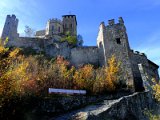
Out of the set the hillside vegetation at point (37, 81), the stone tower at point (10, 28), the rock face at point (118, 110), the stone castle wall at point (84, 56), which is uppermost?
the stone tower at point (10, 28)

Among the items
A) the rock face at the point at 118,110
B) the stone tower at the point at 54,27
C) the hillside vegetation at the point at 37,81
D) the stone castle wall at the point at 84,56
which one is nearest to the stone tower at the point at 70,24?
the stone tower at the point at 54,27

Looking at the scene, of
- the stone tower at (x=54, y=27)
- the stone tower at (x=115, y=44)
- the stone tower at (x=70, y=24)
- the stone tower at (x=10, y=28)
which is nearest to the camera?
the stone tower at (x=115, y=44)

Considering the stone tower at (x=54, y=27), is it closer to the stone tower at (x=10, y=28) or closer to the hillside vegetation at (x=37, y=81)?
the stone tower at (x=10, y=28)

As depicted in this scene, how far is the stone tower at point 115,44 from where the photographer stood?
106ft

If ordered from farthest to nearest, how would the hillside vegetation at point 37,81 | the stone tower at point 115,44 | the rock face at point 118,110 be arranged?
the stone tower at point 115,44, the rock face at point 118,110, the hillside vegetation at point 37,81

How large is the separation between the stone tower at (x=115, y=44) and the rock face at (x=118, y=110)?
26.2ft

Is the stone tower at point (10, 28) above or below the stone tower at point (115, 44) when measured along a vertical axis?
above

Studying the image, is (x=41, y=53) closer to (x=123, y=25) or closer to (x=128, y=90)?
(x=123, y=25)

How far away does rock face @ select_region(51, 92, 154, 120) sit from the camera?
17.8 metres

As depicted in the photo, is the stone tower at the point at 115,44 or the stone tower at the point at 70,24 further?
the stone tower at the point at 70,24

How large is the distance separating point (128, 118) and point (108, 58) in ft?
45.7

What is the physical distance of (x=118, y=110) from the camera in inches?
784

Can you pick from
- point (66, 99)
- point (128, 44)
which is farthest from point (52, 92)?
point (128, 44)

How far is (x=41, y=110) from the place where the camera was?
63.6 ft
